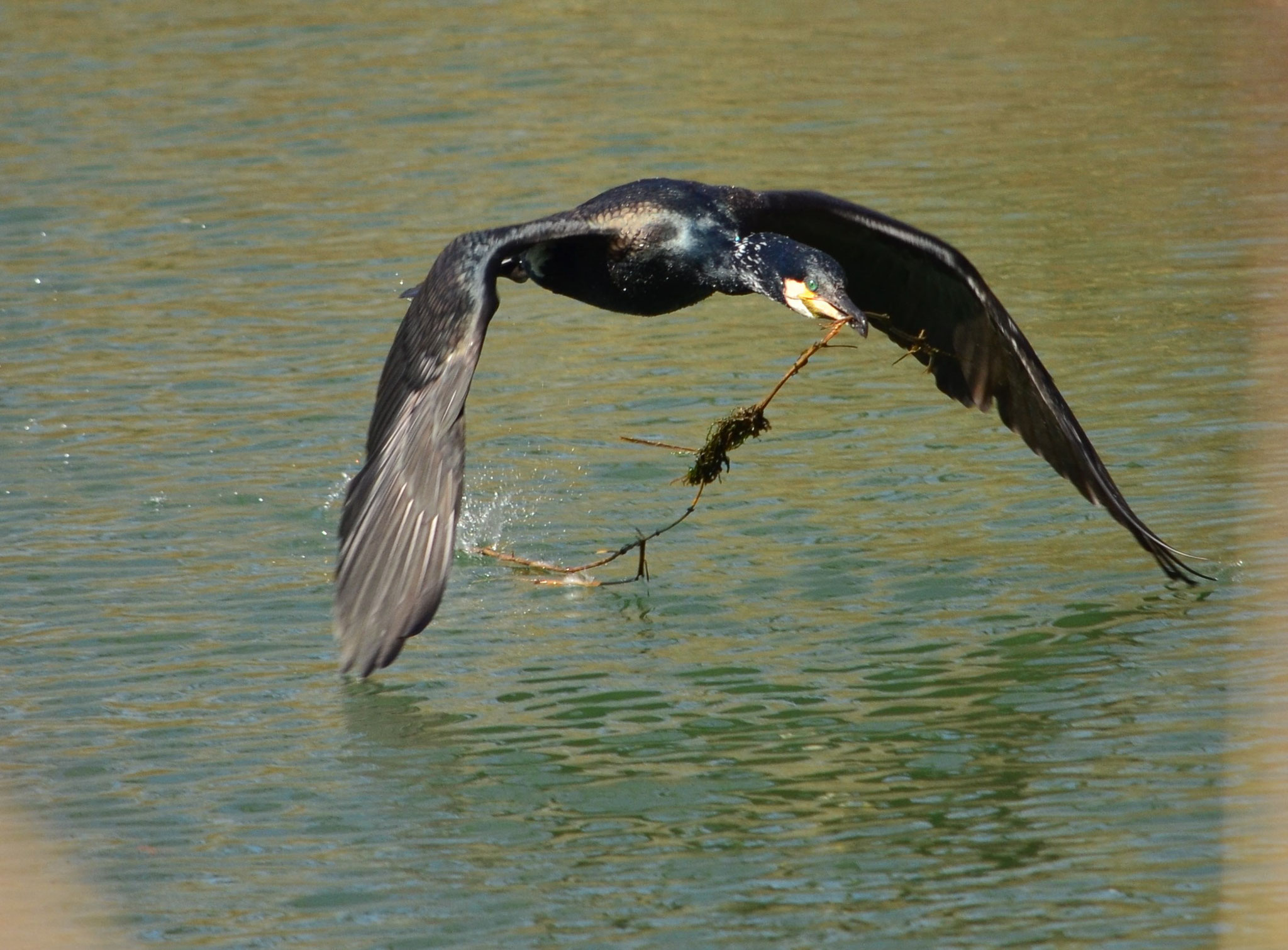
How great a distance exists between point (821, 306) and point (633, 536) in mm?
1610

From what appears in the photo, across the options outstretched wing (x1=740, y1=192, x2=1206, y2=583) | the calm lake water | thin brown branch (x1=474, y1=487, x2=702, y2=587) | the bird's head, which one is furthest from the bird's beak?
the calm lake water

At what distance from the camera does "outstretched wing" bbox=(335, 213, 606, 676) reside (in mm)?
5418

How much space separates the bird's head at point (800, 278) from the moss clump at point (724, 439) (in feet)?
1.23

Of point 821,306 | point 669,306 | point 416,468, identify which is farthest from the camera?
point 669,306

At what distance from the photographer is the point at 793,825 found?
18.4ft

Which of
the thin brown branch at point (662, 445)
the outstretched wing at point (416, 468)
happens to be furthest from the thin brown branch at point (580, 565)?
the outstretched wing at point (416, 468)

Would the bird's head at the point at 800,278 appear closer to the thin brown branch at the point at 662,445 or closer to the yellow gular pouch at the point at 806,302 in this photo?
the yellow gular pouch at the point at 806,302

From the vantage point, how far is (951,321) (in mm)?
7348

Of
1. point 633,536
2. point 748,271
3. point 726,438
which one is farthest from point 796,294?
point 633,536

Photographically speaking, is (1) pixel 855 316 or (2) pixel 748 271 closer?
(1) pixel 855 316

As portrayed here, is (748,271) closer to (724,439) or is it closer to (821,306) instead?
(821,306)

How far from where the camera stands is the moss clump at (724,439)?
21.9 ft

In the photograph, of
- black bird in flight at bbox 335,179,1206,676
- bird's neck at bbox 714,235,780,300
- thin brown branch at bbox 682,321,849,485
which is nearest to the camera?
black bird in flight at bbox 335,179,1206,676

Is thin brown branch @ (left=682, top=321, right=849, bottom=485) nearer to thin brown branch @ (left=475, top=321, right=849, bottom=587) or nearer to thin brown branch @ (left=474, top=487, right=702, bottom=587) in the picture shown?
thin brown branch @ (left=475, top=321, right=849, bottom=587)
